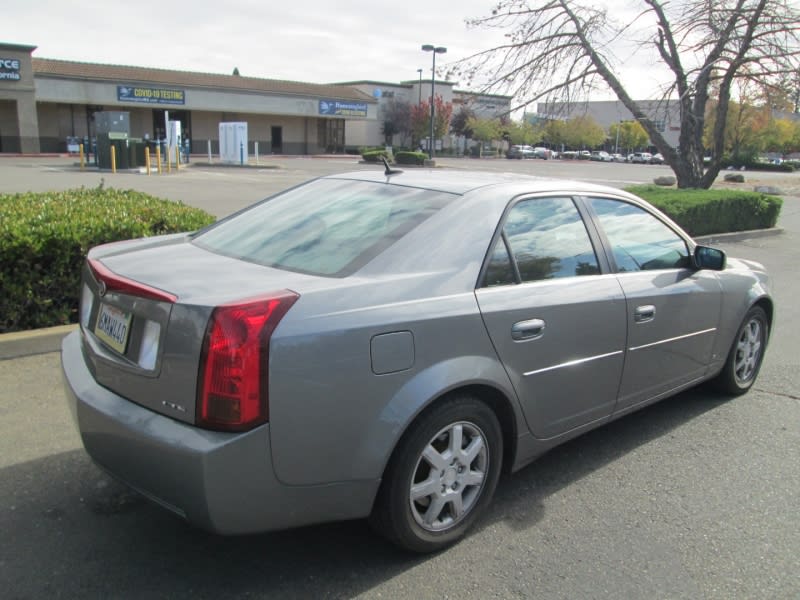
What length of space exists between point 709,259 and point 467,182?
176cm

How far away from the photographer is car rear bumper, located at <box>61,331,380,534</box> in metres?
2.36

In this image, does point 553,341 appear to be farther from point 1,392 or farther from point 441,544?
point 1,392

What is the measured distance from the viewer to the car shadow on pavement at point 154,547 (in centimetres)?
273

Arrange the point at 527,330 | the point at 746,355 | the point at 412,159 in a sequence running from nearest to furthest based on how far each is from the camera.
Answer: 1. the point at 527,330
2. the point at 746,355
3. the point at 412,159

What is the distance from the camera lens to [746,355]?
5.01m

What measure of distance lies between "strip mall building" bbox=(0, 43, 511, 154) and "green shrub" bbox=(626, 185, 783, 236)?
2766 cm

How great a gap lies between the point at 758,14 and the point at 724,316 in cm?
1288

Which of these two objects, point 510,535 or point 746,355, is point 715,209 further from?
point 510,535

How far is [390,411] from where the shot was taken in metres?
2.63

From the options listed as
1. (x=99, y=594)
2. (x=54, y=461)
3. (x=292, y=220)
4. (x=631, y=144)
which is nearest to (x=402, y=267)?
(x=292, y=220)

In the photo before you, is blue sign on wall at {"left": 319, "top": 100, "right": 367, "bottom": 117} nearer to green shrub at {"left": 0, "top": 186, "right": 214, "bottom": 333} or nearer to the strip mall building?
the strip mall building

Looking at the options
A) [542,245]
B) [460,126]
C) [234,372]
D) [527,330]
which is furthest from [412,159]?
[234,372]

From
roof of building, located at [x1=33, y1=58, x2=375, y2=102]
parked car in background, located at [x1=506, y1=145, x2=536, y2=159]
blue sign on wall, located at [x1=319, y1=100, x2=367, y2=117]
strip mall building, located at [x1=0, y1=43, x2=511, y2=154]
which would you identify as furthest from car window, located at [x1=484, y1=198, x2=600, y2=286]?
parked car in background, located at [x1=506, y1=145, x2=536, y2=159]

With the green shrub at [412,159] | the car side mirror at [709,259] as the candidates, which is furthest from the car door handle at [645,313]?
the green shrub at [412,159]
